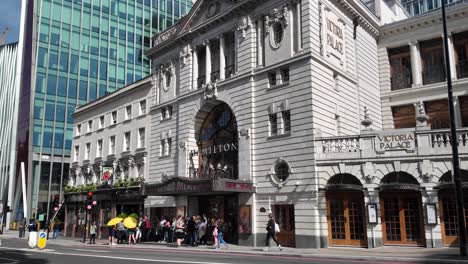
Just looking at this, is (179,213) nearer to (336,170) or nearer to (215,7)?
(336,170)

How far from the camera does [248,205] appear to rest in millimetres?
29078

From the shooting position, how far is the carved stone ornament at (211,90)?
3312cm

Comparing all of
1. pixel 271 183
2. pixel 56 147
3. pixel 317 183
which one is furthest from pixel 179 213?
pixel 56 147

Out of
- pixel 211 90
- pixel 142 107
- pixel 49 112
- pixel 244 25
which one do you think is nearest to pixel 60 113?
pixel 49 112

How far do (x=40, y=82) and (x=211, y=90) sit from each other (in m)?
42.4

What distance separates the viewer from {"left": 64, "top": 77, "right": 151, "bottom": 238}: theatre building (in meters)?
40.8

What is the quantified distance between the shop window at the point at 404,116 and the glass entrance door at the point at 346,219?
10918 millimetres

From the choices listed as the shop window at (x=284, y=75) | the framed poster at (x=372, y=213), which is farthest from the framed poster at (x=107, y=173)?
the framed poster at (x=372, y=213)

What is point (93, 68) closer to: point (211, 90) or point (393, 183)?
point (211, 90)

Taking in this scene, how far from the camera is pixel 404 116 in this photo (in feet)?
111

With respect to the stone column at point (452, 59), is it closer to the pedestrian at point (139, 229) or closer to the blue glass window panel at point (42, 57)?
A: the pedestrian at point (139, 229)

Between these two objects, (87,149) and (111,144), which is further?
(87,149)

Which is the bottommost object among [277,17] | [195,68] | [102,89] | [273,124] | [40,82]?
[273,124]

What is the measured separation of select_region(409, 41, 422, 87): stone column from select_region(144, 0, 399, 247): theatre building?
9.25ft
